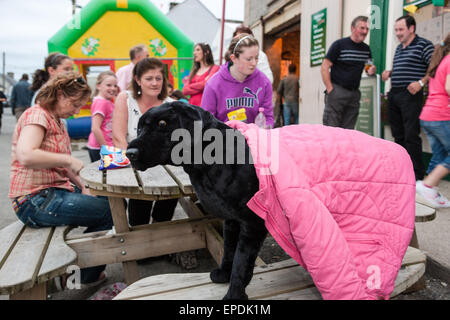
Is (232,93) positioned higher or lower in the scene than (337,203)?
higher

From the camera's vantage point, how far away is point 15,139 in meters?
2.05

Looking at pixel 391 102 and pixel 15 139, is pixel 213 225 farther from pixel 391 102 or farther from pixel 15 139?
pixel 391 102

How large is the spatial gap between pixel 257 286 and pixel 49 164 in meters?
1.32

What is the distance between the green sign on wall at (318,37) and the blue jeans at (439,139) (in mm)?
3566

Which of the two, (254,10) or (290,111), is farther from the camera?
(254,10)

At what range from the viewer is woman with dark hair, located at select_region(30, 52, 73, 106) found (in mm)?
3297

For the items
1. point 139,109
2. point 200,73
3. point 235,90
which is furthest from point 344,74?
point 139,109

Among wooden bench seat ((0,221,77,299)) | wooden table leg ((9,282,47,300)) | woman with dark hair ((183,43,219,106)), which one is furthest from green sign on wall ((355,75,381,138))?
wooden table leg ((9,282,47,300))

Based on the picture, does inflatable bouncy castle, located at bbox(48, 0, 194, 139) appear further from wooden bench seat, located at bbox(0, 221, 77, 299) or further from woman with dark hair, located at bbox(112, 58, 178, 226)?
wooden bench seat, located at bbox(0, 221, 77, 299)

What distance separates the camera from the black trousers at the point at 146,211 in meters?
2.74

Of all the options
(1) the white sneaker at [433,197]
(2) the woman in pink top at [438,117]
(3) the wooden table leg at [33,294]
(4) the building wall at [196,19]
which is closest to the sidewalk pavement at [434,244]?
(1) the white sneaker at [433,197]

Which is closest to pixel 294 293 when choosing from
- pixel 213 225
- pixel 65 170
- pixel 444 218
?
pixel 213 225

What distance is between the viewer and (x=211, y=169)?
1289mm

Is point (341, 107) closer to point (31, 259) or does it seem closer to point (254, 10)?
point (31, 259)
